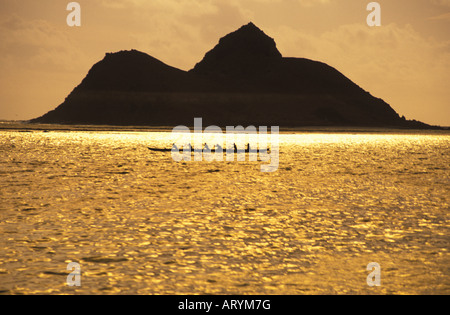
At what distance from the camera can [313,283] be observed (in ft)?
33.8

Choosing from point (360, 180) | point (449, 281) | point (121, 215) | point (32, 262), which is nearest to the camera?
point (449, 281)

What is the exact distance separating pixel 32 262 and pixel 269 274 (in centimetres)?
515

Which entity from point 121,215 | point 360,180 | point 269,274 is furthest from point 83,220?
point 360,180

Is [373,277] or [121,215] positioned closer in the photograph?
[373,277]

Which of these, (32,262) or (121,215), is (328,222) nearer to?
(121,215)

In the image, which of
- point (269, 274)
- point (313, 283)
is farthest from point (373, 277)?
point (269, 274)

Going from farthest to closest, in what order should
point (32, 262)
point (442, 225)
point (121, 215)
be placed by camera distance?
point (121, 215) → point (442, 225) → point (32, 262)

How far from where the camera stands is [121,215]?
17.7 m

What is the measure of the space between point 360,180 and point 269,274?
21613 millimetres

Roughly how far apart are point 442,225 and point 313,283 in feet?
25.6

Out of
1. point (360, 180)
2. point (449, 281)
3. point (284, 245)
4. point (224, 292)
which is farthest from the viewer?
point (360, 180)
